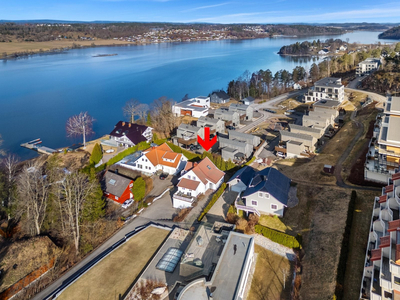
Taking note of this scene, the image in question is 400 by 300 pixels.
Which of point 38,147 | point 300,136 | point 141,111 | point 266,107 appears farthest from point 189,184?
point 266,107

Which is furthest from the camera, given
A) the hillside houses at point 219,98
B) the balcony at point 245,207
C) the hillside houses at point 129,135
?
the hillside houses at point 219,98

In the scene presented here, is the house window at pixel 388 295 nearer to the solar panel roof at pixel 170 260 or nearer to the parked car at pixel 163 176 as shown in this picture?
the solar panel roof at pixel 170 260

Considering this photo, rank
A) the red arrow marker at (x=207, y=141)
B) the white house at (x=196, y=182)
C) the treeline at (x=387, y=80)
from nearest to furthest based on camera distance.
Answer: the white house at (x=196, y=182), the red arrow marker at (x=207, y=141), the treeline at (x=387, y=80)

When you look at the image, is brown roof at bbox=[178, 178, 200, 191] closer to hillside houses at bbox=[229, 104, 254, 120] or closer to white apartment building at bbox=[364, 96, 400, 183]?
white apartment building at bbox=[364, 96, 400, 183]

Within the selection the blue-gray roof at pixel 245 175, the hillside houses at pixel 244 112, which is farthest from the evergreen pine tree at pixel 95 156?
the hillside houses at pixel 244 112

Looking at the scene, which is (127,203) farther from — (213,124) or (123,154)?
(213,124)

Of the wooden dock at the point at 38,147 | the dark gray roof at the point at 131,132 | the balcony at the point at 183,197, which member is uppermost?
the dark gray roof at the point at 131,132
